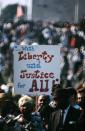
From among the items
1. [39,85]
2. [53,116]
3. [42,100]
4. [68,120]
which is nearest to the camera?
[68,120]

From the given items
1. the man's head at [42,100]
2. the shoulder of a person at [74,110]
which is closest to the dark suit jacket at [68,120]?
the shoulder of a person at [74,110]

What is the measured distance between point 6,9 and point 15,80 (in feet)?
160

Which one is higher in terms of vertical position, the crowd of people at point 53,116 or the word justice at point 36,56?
the word justice at point 36,56

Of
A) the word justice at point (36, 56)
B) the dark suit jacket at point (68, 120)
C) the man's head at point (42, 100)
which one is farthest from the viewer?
the word justice at point (36, 56)

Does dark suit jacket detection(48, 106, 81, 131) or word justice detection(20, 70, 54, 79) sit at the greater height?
word justice detection(20, 70, 54, 79)

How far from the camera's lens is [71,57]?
28531 millimetres

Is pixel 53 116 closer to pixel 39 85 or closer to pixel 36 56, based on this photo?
pixel 39 85

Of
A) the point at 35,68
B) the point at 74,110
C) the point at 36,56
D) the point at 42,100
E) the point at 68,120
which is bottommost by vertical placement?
the point at 42,100

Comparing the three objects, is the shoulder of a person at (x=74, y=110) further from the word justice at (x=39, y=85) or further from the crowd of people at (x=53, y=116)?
the word justice at (x=39, y=85)

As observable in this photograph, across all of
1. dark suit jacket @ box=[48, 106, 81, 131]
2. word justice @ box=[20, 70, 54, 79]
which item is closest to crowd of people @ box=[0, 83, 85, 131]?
dark suit jacket @ box=[48, 106, 81, 131]

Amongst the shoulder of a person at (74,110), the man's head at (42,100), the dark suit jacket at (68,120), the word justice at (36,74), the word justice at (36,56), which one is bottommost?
the man's head at (42,100)

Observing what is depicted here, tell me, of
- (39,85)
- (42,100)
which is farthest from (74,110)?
(39,85)

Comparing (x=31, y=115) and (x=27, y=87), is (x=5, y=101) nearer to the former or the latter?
(x=31, y=115)

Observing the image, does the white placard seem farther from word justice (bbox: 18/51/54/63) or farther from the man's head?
the man's head
